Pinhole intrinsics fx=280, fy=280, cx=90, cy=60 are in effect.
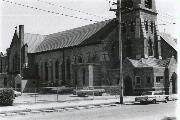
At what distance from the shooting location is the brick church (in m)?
42.7

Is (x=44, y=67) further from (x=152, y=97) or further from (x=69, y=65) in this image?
(x=152, y=97)

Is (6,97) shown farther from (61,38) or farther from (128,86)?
(61,38)

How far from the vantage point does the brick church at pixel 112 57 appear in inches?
1679

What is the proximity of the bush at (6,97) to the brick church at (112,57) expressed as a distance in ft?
67.3

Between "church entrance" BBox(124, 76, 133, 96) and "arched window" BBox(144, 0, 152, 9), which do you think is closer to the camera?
"church entrance" BBox(124, 76, 133, 96)

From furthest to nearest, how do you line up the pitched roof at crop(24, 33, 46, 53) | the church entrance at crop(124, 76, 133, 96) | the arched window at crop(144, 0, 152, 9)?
1. the pitched roof at crop(24, 33, 46, 53)
2. the arched window at crop(144, 0, 152, 9)
3. the church entrance at crop(124, 76, 133, 96)

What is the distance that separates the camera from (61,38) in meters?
61.0

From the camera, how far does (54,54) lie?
5816 cm

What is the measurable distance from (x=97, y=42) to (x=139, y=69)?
8749 millimetres

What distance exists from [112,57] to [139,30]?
6.39m

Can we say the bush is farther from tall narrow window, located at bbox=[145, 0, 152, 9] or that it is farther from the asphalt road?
tall narrow window, located at bbox=[145, 0, 152, 9]

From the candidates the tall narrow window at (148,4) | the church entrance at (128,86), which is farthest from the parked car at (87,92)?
the tall narrow window at (148,4)

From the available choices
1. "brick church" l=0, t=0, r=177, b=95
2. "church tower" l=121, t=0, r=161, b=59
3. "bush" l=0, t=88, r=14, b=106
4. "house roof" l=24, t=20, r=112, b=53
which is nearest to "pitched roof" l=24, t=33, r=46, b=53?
"house roof" l=24, t=20, r=112, b=53

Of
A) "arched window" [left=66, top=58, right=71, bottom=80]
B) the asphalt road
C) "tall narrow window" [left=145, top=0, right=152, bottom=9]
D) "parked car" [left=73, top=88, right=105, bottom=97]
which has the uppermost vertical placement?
"tall narrow window" [left=145, top=0, right=152, bottom=9]
